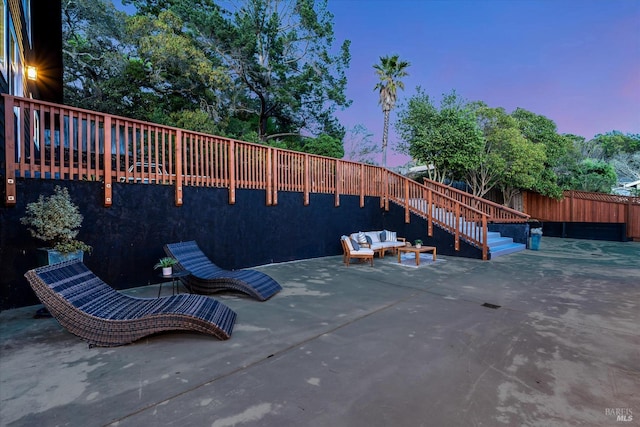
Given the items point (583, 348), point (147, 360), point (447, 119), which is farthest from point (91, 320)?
point (447, 119)

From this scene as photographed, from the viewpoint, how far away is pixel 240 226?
6969 mm

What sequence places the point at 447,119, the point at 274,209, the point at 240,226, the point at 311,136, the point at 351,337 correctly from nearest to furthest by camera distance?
1. the point at 351,337
2. the point at 240,226
3. the point at 274,209
4. the point at 447,119
5. the point at 311,136

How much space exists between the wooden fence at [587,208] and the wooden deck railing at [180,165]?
6.50m

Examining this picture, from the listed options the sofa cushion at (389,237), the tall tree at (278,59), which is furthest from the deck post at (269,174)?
the tall tree at (278,59)

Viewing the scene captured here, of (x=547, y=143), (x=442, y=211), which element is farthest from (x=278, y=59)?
(x=547, y=143)

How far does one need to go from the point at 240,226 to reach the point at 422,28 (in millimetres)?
25735

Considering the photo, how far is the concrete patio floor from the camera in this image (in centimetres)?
193

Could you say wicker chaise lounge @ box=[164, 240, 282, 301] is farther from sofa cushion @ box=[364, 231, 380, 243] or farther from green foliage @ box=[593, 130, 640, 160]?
green foliage @ box=[593, 130, 640, 160]

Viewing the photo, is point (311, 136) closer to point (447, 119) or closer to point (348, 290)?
point (447, 119)

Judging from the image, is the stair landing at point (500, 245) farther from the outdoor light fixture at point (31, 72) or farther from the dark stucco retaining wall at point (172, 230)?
the outdoor light fixture at point (31, 72)

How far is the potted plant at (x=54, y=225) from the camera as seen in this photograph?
3.90 meters

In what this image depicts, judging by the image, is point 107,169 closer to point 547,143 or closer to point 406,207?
point 406,207

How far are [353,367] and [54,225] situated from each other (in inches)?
167

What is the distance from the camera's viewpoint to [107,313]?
305 cm
